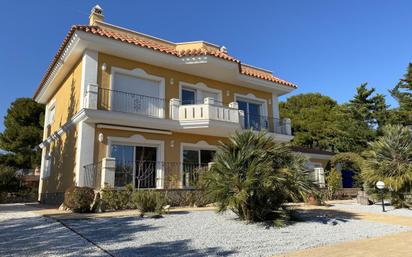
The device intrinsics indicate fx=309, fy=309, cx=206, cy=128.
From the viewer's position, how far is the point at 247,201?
8531 millimetres

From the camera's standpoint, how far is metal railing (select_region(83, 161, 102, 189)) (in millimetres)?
12116

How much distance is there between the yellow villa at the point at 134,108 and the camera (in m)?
13.7

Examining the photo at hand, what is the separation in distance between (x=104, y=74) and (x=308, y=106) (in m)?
33.0

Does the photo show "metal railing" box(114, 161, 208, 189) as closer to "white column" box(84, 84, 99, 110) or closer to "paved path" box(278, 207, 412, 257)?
"white column" box(84, 84, 99, 110)

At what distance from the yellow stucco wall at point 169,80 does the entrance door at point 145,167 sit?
236 cm

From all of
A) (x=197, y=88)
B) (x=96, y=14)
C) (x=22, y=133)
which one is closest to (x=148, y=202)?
(x=197, y=88)

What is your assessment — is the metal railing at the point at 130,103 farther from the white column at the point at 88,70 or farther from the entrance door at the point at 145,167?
the entrance door at the point at 145,167

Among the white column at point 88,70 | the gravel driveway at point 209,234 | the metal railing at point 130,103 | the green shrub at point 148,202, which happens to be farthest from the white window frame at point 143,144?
the gravel driveway at point 209,234

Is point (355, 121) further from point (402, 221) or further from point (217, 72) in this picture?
point (402, 221)

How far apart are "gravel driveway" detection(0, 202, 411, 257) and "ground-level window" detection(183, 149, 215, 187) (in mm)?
6187

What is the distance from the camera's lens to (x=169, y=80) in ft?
54.5

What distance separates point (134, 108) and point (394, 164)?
12.5 metres

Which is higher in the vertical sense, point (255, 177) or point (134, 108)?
point (134, 108)

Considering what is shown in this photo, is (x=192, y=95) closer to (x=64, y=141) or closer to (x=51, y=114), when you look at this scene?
(x=64, y=141)
